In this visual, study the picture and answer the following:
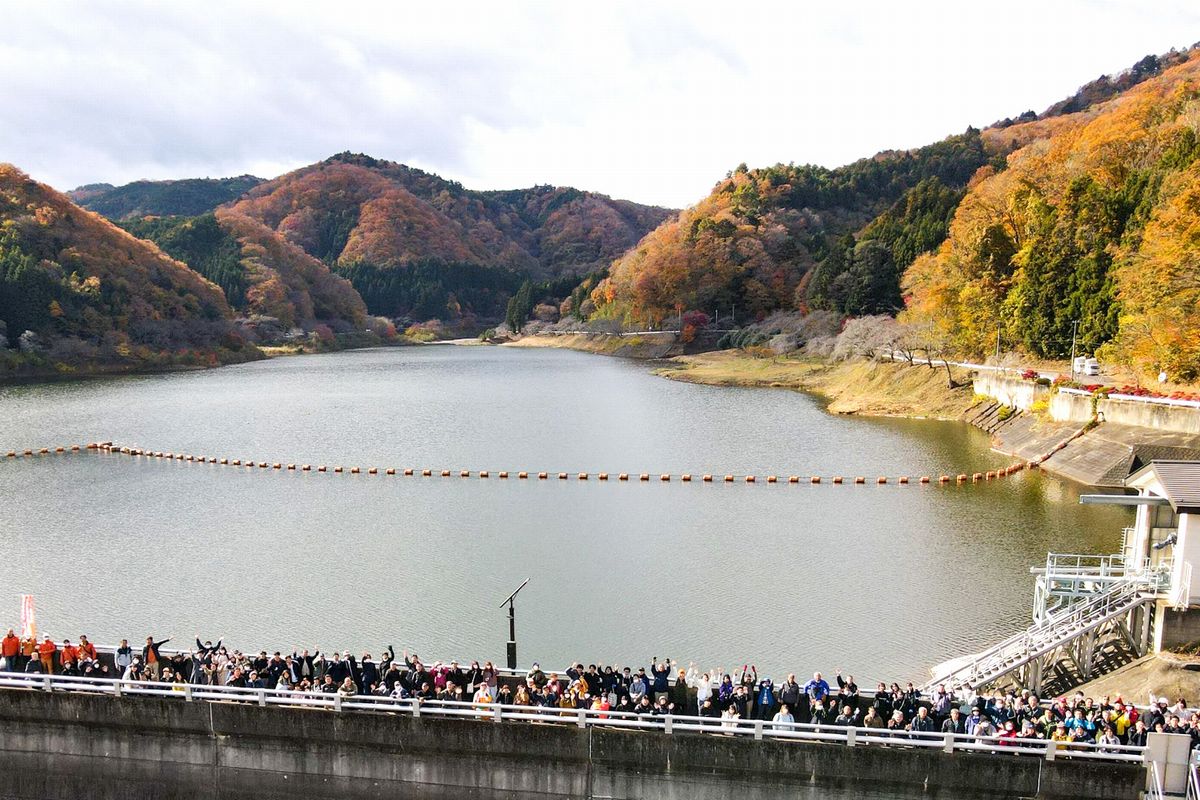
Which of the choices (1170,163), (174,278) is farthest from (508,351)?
(1170,163)

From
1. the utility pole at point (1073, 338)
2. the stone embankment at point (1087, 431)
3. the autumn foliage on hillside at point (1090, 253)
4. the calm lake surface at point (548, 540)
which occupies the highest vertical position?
the autumn foliage on hillside at point (1090, 253)

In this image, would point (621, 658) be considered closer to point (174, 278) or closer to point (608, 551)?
point (608, 551)

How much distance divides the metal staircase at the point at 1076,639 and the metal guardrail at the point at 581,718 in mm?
3937

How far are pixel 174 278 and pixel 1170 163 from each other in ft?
372

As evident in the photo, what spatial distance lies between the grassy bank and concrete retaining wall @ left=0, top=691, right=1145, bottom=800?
1834 inches

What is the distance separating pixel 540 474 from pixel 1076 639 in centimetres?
2841

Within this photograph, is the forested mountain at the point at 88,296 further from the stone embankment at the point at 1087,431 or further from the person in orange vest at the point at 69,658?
the stone embankment at the point at 1087,431

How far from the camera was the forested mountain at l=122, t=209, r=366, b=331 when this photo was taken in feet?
470

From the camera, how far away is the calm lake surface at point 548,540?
2175cm

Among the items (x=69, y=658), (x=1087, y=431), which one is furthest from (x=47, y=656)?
(x=1087, y=431)

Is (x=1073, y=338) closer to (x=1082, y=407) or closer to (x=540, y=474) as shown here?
(x=1082, y=407)

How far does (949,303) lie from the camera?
6216cm

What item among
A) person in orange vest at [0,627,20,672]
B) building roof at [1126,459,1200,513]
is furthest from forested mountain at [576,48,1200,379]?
person in orange vest at [0,627,20,672]

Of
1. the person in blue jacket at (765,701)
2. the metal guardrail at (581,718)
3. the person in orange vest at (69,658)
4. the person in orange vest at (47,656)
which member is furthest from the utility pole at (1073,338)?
the person in orange vest at (47,656)
